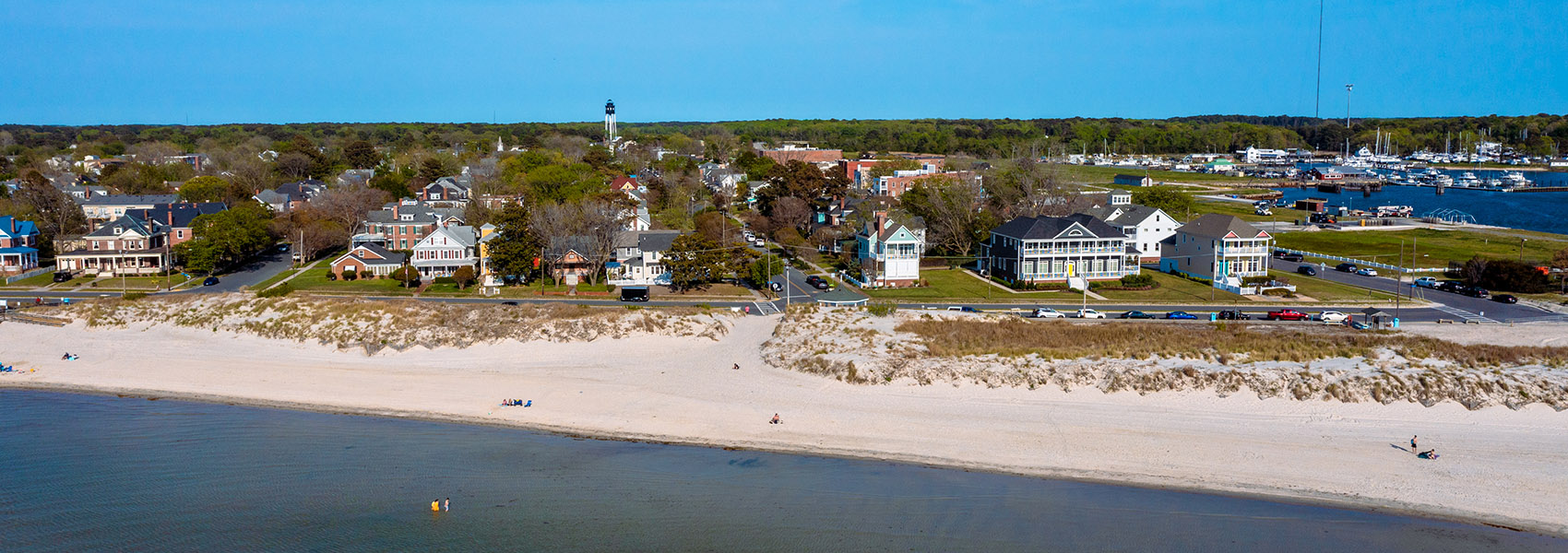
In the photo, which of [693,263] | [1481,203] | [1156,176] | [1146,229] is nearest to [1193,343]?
[693,263]

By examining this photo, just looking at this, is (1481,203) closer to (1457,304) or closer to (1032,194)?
(1032,194)

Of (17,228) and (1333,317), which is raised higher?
(17,228)

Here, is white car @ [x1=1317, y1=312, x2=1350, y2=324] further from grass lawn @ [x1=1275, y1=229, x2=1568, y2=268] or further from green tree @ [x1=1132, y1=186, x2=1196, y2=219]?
green tree @ [x1=1132, y1=186, x2=1196, y2=219]

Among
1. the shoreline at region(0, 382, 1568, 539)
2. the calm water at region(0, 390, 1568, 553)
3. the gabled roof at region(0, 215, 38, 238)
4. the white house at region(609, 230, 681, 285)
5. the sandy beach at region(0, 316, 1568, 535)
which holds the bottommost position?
the calm water at region(0, 390, 1568, 553)

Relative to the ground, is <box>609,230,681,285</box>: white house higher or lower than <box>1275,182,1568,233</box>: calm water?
lower

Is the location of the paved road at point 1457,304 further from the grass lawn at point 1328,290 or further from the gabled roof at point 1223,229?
the gabled roof at point 1223,229

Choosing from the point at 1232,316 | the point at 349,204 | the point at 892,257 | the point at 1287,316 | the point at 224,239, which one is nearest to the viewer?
the point at 1287,316

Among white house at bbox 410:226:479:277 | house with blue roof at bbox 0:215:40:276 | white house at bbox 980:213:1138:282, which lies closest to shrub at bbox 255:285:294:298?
white house at bbox 410:226:479:277

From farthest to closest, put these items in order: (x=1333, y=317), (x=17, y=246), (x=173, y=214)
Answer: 1. (x=173, y=214)
2. (x=17, y=246)
3. (x=1333, y=317)
